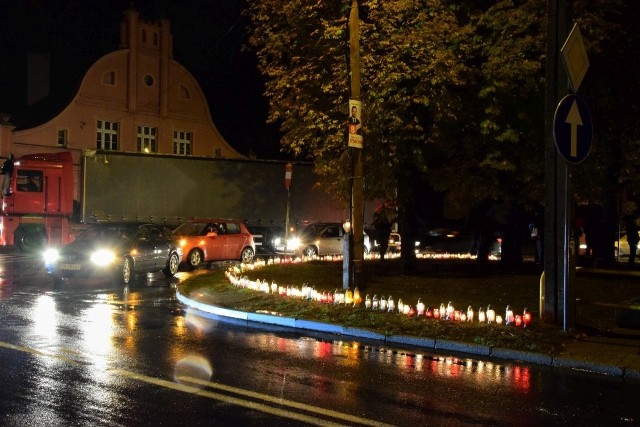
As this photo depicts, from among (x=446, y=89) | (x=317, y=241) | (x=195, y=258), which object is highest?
(x=446, y=89)

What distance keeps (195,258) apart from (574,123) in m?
14.7

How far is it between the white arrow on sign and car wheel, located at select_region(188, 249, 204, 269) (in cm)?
1450

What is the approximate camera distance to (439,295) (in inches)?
586

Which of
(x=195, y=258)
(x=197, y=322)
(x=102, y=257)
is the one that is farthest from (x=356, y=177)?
(x=195, y=258)

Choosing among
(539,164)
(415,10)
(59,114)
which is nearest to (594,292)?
(539,164)

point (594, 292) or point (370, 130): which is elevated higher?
point (370, 130)

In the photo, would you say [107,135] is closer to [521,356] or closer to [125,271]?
[125,271]

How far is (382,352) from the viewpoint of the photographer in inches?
400

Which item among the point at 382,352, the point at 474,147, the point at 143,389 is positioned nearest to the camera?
the point at 143,389

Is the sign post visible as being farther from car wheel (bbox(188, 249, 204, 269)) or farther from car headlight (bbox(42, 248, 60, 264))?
car wheel (bbox(188, 249, 204, 269))

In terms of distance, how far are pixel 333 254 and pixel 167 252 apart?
9.81 metres

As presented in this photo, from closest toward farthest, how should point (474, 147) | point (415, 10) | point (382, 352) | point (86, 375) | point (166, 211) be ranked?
point (86, 375), point (382, 352), point (415, 10), point (474, 147), point (166, 211)

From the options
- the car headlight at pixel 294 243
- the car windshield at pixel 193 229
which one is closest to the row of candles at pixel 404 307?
the car windshield at pixel 193 229

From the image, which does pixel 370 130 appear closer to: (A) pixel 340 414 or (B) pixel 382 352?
(B) pixel 382 352
